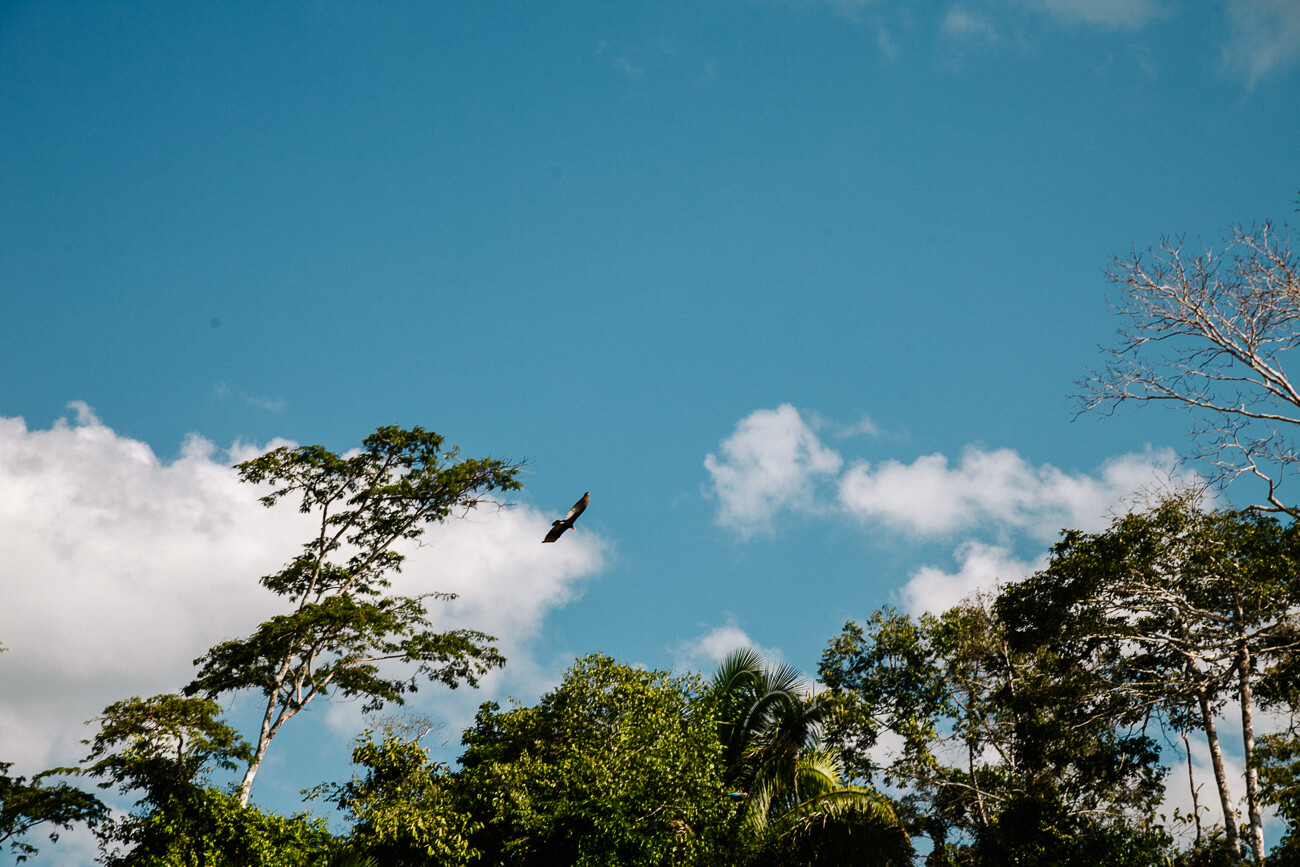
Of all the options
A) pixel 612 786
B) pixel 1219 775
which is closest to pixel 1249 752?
pixel 1219 775

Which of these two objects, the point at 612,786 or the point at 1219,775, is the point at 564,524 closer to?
the point at 612,786

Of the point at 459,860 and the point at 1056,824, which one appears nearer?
the point at 459,860

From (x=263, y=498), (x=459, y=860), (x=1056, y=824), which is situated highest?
(x=263, y=498)

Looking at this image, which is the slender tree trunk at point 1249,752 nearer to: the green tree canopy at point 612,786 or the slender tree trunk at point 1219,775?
the slender tree trunk at point 1219,775

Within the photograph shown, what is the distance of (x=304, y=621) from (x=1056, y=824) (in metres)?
15.0

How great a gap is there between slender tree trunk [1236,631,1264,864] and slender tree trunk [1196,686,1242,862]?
30 cm

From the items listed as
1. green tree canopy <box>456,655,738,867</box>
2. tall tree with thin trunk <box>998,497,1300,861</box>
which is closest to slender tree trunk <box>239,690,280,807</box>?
green tree canopy <box>456,655,738,867</box>

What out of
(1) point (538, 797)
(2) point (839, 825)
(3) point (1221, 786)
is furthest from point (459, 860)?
(3) point (1221, 786)

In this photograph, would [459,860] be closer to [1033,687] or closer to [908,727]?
[908,727]

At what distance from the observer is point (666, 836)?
14.6m

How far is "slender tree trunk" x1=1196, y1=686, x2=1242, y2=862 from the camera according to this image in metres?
14.8

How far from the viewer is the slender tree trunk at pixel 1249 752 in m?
14.4

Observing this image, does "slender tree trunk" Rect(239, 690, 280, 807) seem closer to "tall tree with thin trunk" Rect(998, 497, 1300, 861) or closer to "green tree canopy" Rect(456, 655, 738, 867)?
"green tree canopy" Rect(456, 655, 738, 867)

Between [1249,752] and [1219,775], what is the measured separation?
616mm
